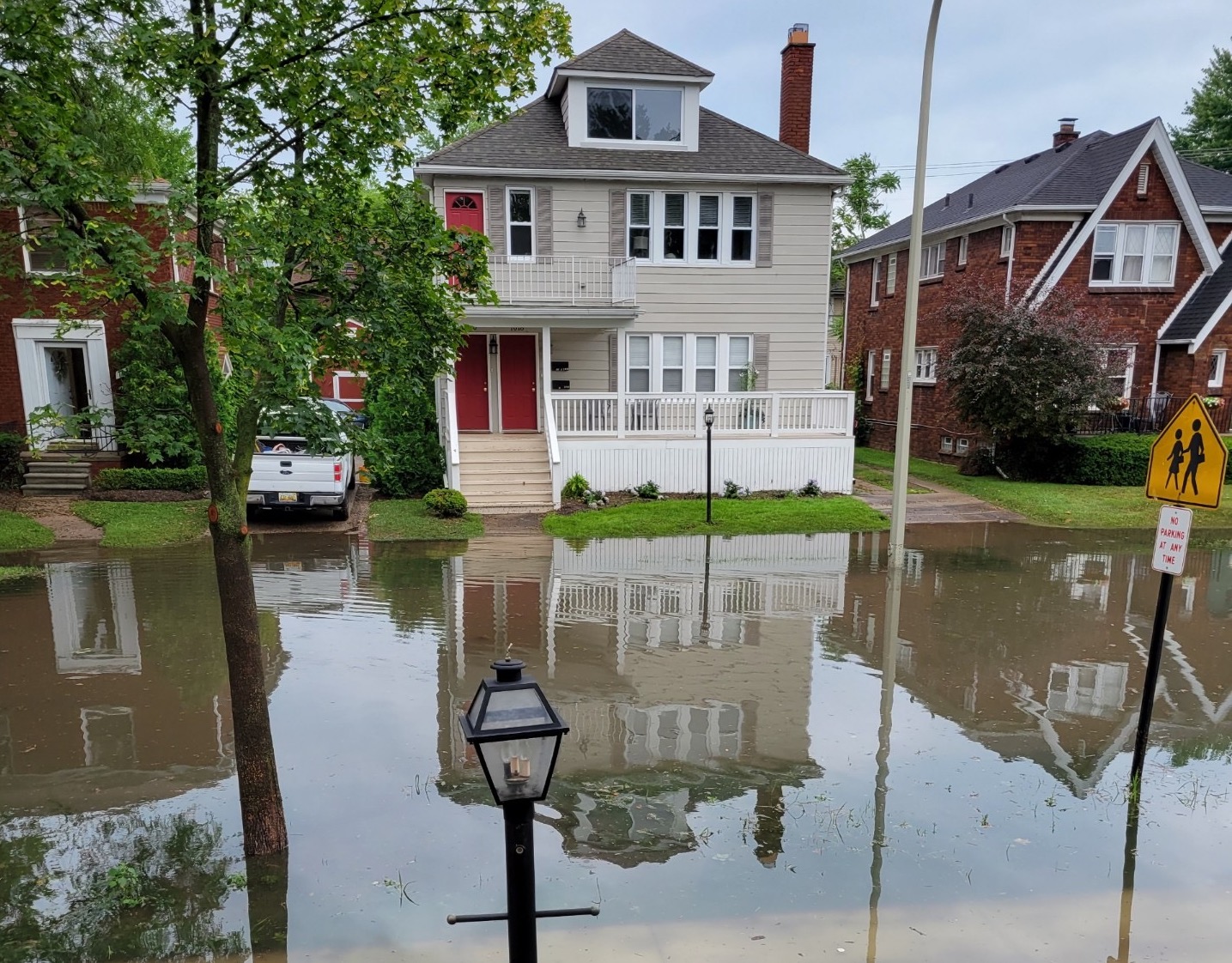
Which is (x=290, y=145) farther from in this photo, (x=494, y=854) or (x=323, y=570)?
(x=323, y=570)

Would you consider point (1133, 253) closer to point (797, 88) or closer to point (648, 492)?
point (797, 88)

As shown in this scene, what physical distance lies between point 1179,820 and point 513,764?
519cm

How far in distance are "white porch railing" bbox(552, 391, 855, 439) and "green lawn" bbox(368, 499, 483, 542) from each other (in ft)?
10.6

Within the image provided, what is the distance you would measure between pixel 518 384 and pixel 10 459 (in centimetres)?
1034

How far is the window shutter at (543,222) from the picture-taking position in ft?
60.0

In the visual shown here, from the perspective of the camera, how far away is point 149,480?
16.2 m

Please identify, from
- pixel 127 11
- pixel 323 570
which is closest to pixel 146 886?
pixel 127 11

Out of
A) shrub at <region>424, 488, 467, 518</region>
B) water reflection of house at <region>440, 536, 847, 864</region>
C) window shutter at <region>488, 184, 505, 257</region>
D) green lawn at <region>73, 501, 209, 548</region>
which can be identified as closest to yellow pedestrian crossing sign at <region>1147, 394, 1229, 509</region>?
water reflection of house at <region>440, 536, 847, 864</region>

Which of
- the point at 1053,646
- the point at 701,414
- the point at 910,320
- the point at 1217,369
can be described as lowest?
the point at 1053,646

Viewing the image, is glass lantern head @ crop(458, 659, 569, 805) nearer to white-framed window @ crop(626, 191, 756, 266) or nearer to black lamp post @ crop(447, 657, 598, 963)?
black lamp post @ crop(447, 657, 598, 963)

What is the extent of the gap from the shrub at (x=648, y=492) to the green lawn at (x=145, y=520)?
805cm

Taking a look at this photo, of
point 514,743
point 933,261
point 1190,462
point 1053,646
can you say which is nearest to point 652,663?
point 1053,646

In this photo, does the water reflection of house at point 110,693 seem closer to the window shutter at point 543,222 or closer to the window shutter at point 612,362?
the window shutter at point 612,362

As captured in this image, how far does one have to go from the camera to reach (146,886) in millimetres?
4695
